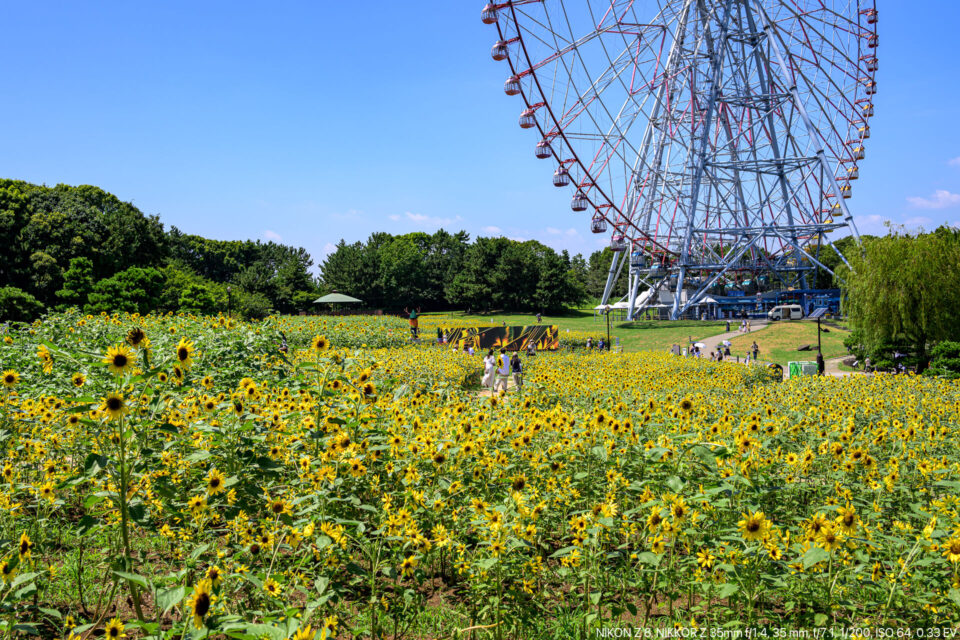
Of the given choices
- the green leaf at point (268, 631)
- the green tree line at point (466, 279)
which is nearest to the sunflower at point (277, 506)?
the green leaf at point (268, 631)

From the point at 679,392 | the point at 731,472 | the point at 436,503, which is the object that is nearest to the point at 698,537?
the point at 731,472

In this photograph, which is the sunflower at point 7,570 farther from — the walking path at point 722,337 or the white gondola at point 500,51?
the walking path at point 722,337

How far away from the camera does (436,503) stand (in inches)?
117

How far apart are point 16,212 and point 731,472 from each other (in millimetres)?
42870

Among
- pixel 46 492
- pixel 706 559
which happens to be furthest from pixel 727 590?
pixel 46 492

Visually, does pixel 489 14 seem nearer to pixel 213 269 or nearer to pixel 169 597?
pixel 169 597

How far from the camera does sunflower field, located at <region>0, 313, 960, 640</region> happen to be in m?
2.37

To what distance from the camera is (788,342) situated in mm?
29719

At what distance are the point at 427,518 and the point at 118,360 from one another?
75.8 inches

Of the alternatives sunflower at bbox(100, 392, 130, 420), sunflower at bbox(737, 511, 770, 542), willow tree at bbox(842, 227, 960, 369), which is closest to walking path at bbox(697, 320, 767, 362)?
willow tree at bbox(842, 227, 960, 369)

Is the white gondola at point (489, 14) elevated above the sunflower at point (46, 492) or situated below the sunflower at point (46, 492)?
above

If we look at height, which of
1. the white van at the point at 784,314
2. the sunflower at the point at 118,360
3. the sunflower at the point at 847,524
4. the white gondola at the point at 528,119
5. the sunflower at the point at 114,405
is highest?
the white gondola at the point at 528,119

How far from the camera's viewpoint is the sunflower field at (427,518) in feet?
7.78

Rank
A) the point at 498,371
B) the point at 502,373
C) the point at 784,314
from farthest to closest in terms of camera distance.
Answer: the point at 784,314 < the point at 502,373 < the point at 498,371
